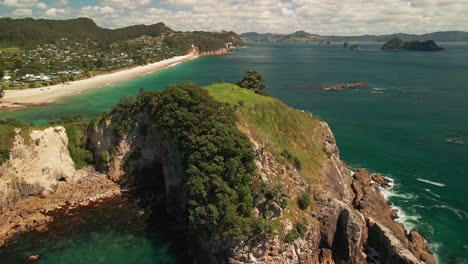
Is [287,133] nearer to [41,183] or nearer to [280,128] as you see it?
[280,128]

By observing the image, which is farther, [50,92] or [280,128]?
[50,92]

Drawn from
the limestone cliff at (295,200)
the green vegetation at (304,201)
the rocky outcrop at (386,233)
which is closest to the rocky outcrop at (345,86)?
the limestone cliff at (295,200)

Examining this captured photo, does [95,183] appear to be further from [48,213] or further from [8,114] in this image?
[8,114]

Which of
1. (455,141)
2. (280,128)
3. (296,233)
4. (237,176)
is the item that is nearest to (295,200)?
(296,233)

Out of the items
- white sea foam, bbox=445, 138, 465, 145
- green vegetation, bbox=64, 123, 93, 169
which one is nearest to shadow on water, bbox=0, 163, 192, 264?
green vegetation, bbox=64, 123, 93, 169

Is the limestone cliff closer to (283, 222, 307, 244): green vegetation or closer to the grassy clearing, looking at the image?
(283, 222, 307, 244): green vegetation
